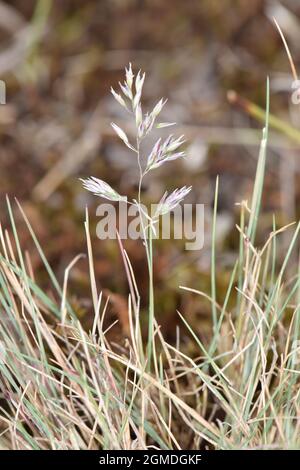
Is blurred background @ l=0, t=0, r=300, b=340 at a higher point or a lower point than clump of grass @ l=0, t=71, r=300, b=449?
higher

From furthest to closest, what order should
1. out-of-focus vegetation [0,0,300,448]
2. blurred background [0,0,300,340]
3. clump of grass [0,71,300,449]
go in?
blurred background [0,0,300,340] < out-of-focus vegetation [0,0,300,448] < clump of grass [0,71,300,449]

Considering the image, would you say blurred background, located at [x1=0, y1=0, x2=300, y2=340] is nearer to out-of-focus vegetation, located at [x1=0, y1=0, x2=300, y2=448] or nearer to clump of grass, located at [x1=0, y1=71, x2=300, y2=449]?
out-of-focus vegetation, located at [x1=0, y1=0, x2=300, y2=448]

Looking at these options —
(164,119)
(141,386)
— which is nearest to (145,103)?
(164,119)

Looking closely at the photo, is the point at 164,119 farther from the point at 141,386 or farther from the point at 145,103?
the point at 141,386

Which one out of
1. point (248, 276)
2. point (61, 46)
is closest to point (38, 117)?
point (61, 46)

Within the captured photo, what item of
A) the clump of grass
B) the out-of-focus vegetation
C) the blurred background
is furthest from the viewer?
the blurred background

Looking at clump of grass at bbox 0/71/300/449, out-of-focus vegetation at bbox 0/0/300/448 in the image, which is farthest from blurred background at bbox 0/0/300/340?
clump of grass at bbox 0/71/300/449

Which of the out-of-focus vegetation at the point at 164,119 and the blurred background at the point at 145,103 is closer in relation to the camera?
the out-of-focus vegetation at the point at 164,119

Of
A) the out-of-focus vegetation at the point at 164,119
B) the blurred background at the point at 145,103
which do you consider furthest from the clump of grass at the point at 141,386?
→ the blurred background at the point at 145,103

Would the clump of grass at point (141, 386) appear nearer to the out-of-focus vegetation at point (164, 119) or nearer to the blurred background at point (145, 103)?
the out-of-focus vegetation at point (164, 119)
